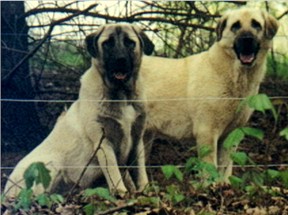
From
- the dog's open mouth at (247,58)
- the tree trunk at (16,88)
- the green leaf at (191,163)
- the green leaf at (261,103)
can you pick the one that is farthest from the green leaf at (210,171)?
the tree trunk at (16,88)

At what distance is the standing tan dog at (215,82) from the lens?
5688 millimetres

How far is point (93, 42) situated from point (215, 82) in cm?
89

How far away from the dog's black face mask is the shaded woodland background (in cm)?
14

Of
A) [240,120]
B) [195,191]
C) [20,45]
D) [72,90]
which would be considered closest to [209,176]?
[195,191]

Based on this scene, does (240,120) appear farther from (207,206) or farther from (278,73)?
(207,206)

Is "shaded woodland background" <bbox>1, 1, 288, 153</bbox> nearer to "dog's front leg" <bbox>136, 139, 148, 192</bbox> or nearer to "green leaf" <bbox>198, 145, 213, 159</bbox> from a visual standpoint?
"dog's front leg" <bbox>136, 139, 148, 192</bbox>

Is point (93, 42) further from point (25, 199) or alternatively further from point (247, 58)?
point (25, 199)

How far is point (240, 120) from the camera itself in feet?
19.3

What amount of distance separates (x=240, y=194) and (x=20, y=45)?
1.57 metres

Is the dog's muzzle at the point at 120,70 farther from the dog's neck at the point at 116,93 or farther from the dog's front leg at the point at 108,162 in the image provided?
the dog's front leg at the point at 108,162

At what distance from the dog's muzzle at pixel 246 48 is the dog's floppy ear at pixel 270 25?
9cm

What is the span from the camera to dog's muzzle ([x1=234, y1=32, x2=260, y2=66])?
568 cm

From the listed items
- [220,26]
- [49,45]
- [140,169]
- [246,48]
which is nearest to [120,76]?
[49,45]

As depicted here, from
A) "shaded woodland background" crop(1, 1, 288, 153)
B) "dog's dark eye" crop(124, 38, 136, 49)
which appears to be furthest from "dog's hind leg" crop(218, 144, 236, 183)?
"dog's dark eye" crop(124, 38, 136, 49)
